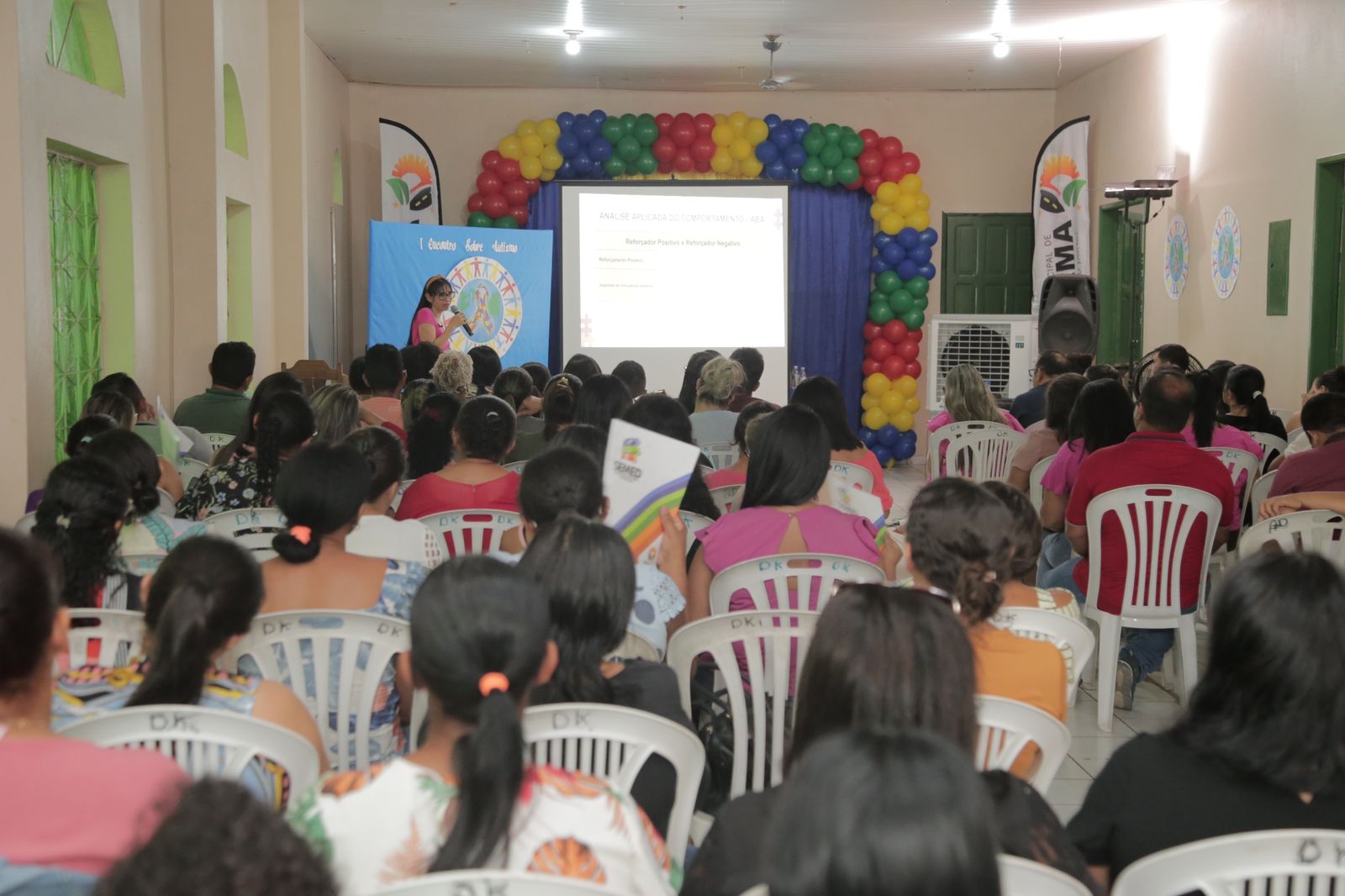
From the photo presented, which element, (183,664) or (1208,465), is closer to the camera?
(183,664)

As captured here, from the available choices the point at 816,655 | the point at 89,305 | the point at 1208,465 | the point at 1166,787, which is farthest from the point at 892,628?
the point at 89,305

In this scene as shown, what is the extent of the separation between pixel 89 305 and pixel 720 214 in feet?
20.9

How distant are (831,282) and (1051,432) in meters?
6.66

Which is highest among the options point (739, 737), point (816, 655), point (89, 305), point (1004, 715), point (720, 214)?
point (720, 214)

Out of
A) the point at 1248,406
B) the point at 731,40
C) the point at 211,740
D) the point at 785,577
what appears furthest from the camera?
the point at 731,40

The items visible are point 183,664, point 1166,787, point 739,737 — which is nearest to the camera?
point 1166,787

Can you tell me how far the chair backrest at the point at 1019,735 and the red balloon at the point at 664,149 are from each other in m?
9.62

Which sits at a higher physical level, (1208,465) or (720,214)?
(720,214)

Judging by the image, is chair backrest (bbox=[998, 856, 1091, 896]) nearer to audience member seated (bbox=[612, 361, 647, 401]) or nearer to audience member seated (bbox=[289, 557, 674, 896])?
audience member seated (bbox=[289, 557, 674, 896])

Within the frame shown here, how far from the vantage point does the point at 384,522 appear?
3295mm

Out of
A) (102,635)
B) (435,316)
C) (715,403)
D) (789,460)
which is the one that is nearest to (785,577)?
(789,460)

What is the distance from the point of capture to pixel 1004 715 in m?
2.04

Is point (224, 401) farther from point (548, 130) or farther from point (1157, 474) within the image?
point (548, 130)

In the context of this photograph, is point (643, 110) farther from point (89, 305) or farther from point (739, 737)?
point (739, 737)
